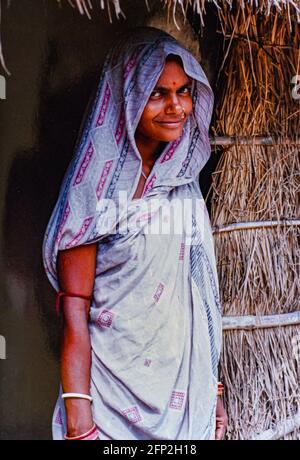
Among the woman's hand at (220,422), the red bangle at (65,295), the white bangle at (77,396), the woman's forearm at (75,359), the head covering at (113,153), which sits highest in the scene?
the head covering at (113,153)

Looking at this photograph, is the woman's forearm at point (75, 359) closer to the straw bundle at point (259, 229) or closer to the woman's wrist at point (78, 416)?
the woman's wrist at point (78, 416)

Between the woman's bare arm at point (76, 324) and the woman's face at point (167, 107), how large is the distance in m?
0.39

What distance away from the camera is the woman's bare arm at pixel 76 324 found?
2879 millimetres

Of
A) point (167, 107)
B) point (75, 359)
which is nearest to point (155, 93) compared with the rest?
point (167, 107)

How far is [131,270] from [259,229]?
0.66 m

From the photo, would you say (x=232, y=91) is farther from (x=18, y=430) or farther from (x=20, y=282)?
(x=18, y=430)

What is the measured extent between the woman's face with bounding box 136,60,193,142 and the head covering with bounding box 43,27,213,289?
3cm

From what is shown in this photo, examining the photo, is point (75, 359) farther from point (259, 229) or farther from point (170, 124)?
point (259, 229)

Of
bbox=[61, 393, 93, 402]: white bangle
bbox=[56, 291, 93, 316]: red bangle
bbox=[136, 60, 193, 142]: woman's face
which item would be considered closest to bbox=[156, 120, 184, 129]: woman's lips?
bbox=[136, 60, 193, 142]: woman's face

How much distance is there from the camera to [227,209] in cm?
337

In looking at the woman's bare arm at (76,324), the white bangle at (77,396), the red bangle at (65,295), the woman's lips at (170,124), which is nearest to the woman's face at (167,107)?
the woman's lips at (170,124)

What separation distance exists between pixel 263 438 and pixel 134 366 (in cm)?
70

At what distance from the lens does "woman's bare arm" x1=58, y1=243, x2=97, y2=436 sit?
2.88 meters
